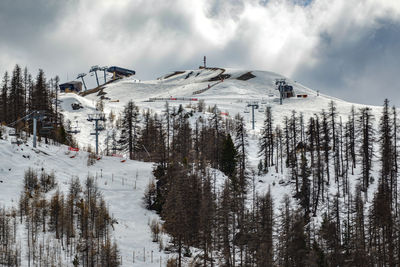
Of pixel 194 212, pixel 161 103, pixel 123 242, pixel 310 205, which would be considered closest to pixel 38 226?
pixel 123 242

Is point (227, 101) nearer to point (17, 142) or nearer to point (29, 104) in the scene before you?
point (29, 104)

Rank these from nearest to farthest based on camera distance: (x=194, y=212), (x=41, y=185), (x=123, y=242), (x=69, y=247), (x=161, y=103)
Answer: (x=69, y=247) < (x=123, y=242) < (x=41, y=185) < (x=194, y=212) < (x=161, y=103)

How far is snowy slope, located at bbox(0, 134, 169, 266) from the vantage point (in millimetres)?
27531

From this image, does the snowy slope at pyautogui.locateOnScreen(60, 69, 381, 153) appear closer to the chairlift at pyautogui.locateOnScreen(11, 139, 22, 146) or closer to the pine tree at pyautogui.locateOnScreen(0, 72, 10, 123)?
the pine tree at pyautogui.locateOnScreen(0, 72, 10, 123)

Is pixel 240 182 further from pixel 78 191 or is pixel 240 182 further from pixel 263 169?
pixel 78 191

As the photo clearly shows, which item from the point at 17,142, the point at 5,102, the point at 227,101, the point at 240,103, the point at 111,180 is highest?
the point at 227,101

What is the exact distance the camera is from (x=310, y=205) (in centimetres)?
5278

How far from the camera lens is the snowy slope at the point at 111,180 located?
27.5 meters

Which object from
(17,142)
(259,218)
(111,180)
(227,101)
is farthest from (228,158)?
(227,101)

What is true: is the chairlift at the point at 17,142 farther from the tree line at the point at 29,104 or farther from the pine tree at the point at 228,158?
the pine tree at the point at 228,158

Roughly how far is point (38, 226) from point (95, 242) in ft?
13.6

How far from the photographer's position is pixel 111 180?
37625mm

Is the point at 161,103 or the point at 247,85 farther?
the point at 247,85

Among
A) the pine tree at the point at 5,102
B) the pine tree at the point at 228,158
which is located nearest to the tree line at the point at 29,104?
the pine tree at the point at 5,102
